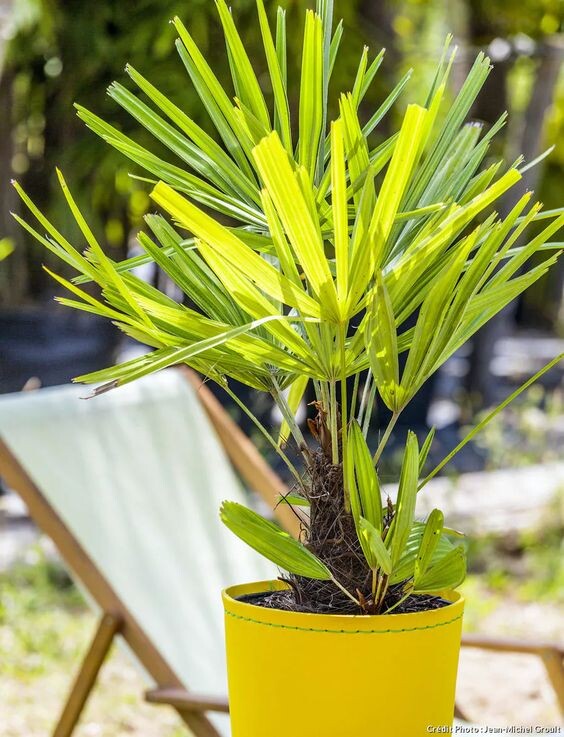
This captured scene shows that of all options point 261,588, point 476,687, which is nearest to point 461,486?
point 476,687

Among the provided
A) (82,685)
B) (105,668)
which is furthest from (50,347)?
(82,685)

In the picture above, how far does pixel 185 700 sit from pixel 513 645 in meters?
0.58

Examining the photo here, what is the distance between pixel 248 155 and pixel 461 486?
334cm

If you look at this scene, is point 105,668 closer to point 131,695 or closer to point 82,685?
point 131,695

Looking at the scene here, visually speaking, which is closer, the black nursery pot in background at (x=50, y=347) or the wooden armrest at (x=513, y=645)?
the wooden armrest at (x=513, y=645)

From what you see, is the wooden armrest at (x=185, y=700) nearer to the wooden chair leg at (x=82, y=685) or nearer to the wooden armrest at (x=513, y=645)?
the wooden chair leg at (x=82, y=685)

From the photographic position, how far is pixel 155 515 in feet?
7.73

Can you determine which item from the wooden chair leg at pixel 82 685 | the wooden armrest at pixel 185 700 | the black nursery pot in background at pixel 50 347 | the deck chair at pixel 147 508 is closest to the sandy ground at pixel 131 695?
the deck chair at pixel 147 508

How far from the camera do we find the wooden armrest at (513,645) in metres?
1.83

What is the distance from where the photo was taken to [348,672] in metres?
1.00

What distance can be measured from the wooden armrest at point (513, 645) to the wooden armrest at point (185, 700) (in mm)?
456

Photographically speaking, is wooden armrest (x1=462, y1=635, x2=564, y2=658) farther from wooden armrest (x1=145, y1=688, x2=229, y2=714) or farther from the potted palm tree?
the potted palm tree

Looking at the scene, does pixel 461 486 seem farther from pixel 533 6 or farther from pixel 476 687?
pixel 533 6

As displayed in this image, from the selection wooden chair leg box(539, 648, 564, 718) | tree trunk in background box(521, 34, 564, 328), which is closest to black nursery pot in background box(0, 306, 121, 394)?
tree trunk in background box(521, 34, 564, 328)
